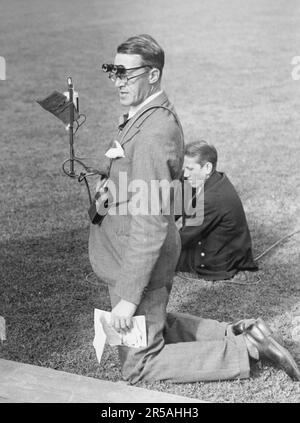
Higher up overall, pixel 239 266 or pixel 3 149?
pixel 239 266

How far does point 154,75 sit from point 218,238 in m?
2.26

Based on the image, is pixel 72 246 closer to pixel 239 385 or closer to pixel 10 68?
pixel 239 385

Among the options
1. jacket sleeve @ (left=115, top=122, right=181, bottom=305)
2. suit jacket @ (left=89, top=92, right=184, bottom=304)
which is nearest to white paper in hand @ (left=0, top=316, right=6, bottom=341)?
suit jacket @ (left=89, top=92, right=184, bottom=304)

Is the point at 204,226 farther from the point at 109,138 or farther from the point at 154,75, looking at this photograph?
the point at 109,138

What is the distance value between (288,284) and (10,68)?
36.7 ft

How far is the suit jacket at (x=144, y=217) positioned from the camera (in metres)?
3.19

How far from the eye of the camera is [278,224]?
6250mm

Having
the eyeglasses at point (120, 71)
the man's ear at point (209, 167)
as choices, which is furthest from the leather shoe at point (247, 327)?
the man's ear at point (209, 167)

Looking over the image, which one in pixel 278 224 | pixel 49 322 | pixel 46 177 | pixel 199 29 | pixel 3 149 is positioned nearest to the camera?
pixel 49 322

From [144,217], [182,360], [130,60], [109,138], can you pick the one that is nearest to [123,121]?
[130,60]

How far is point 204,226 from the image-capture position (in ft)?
17.4

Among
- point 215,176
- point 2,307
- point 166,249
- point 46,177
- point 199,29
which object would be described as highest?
point 166,249

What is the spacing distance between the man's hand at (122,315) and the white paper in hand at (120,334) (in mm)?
60

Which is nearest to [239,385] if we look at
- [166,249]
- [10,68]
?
[166,249]
